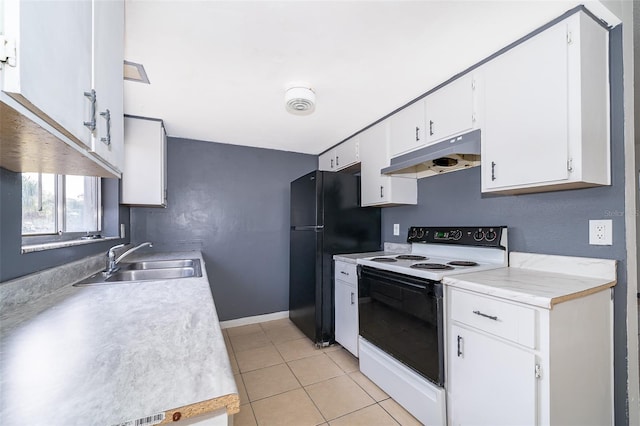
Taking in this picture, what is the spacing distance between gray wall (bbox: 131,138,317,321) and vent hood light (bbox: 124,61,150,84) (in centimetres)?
131

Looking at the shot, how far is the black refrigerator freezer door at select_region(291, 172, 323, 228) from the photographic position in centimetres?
269

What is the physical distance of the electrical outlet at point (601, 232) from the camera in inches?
54.7

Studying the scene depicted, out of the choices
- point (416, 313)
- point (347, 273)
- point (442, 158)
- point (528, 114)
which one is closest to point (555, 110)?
point (528, 114)

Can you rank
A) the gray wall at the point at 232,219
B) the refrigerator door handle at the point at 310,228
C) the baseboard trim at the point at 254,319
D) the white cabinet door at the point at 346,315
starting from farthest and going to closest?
the baseboard trim at the point at 254,319 < the gray wall at the point at 232,219 < the refrigerator door handle at the point at 310,228 < the white cabinet door at the point at 346,315

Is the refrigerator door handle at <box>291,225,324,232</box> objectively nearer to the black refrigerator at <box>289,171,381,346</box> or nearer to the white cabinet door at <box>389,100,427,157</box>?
the black refrigerator at <box>289,171,381,346</box>

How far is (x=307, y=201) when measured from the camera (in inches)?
114

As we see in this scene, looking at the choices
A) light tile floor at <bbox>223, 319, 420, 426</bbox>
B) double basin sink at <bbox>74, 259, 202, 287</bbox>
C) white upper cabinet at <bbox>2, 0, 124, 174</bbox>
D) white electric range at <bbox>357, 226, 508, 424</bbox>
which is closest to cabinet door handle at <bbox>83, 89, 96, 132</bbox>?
white upper cabinet at <bbox>2, 0, 124, 174</bbox>

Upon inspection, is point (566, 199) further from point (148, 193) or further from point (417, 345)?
point (148, 193)

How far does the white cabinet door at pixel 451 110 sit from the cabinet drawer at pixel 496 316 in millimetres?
1079

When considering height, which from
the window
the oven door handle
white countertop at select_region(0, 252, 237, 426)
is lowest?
the oven door handle

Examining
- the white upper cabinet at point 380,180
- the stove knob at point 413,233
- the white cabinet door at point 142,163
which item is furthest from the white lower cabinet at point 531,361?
the white cabinet door at point 142,163

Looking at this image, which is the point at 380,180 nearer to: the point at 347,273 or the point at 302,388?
the point at 347,273

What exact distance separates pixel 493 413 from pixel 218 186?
3121 mm

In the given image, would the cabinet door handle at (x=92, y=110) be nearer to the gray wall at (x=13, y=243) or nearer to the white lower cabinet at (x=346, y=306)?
the gray wall at (x=13, y=243)
